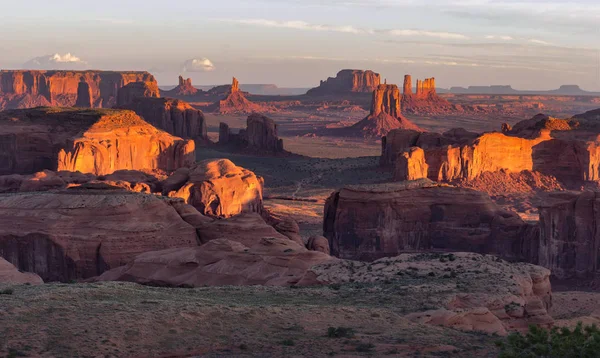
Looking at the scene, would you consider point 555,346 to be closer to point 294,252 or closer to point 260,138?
point 294,252

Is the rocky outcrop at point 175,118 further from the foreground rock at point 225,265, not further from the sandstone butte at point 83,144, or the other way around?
the foreground rock at point 225,265

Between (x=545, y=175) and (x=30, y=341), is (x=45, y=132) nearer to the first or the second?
(x=545, y=175)

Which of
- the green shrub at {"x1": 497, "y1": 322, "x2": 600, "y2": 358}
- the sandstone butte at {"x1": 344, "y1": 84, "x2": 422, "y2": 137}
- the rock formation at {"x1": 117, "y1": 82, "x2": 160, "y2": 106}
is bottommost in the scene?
the sandstone butte at {"x1": 344, "y1": 84, "x2": 422, "y2": 137}

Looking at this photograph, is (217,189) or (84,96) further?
(84,96)

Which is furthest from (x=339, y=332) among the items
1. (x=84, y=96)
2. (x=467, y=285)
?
(x=84, y=96)

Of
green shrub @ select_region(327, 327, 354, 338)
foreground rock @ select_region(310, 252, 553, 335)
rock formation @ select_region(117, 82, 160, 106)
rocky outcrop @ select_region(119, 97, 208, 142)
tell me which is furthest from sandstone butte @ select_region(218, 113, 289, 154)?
green shrub @ select_region(327, 327, 354, 338)

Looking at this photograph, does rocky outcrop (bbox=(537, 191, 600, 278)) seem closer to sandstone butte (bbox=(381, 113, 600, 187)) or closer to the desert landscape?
the desert landscape

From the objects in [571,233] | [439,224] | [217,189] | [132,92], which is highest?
[132,92]

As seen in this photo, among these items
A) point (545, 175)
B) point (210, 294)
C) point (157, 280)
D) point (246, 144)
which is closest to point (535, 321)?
point (210, 294)
